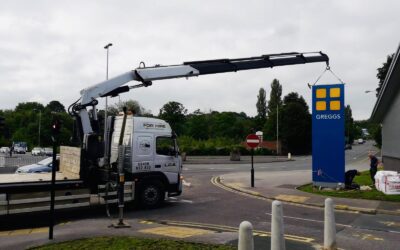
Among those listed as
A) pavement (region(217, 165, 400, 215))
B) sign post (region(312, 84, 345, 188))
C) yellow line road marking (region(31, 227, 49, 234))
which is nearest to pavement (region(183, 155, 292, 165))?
pavement (region(217, 165, 400, 215))

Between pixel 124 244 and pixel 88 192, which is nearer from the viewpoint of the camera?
pixel 124 244

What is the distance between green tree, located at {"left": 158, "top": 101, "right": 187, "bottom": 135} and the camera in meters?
77.8

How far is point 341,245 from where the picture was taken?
888 centimetres

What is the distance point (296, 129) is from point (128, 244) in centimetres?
7139

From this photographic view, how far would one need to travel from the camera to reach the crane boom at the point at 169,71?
556 inches

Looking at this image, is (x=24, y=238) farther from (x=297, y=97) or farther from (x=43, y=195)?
(x=297, y=97)

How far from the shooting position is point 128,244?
8188 millimetres

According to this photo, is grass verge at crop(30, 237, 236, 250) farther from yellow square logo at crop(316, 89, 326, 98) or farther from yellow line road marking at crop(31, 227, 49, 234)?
yellow square logo at crop(316, 89, 326, 98)

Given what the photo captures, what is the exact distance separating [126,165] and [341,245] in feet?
25.3

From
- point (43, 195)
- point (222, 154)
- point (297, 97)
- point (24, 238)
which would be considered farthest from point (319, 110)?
point (297, 97)

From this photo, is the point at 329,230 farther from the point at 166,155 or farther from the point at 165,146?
the point at 165,146

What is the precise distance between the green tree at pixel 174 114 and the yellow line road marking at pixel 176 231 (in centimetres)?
6693

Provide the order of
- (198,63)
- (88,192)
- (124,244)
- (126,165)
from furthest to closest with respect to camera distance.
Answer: (198,63)
(126,165)
(88,192)
(124,244)

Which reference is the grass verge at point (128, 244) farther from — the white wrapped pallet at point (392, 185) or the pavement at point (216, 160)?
the pavement at point (216, 160)
